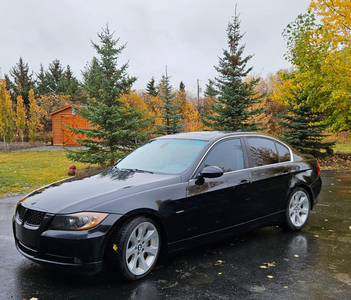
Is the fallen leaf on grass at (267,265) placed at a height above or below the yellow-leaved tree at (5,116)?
below

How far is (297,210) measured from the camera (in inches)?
211

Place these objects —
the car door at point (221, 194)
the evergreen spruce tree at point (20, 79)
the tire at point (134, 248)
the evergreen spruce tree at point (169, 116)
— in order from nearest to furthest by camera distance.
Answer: the tire at point (134, 248), the car door at point (221, 194), the evergreen spruce tree at point (169, 116), the evergreen spruce tree at point (20, 79)

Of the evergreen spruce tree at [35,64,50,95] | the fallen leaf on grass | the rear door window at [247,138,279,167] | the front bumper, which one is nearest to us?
the front bumper

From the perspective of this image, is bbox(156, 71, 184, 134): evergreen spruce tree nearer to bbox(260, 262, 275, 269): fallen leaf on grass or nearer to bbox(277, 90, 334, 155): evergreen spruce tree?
bbox(277, 90, 334, 155): evergreen spruce tree

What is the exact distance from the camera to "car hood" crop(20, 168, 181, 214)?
3.36m

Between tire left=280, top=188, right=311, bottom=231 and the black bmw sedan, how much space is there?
2 centimetres

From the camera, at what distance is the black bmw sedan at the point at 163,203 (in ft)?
10.6

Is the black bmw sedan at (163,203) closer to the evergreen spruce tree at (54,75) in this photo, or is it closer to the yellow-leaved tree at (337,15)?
the yellow-leaved tree at (337,15)

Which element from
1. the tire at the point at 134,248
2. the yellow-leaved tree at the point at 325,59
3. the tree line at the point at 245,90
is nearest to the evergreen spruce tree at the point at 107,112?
the tree line at the point at 245,90

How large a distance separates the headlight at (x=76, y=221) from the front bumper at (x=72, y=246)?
40 millimetres

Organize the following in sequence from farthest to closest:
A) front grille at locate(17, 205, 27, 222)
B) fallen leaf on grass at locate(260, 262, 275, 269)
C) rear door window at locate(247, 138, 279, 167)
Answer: rear door window at locate(247, 138, 279, 167), fallen leaf on grass at locate(260, 262, 275, 269), front grille at locate(17, 205, 27, 222)

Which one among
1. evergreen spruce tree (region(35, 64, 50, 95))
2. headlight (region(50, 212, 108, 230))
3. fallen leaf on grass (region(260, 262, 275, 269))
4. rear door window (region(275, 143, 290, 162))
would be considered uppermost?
evergreen spruce tree (region(35, 64, 50, 95))

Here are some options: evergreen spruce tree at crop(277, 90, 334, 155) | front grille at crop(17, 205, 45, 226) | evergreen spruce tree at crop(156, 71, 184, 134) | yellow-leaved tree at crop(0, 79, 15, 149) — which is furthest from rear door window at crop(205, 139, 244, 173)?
yellow-leaved tree at crop(0, 79, 15, 149)

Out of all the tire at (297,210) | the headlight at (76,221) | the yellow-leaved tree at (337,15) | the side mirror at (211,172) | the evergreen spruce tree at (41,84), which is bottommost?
the tire at (297,210)
